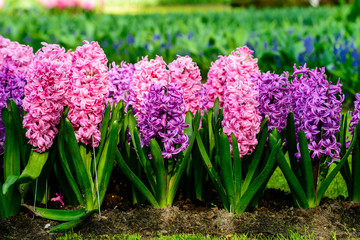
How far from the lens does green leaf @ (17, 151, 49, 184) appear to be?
8.98 feet

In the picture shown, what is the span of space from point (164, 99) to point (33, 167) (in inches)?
31.7

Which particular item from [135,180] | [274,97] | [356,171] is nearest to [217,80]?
[274,97]

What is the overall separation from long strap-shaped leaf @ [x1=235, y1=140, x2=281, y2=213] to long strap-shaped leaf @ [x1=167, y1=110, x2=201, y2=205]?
377mm

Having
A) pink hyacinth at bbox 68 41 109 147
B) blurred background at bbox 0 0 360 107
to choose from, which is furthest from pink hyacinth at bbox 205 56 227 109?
pink hyacinth at bbox 68 41 109 147

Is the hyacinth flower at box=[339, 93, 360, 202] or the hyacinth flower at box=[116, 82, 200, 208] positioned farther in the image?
the hyacinth flower at box=[339, 93, 360, 202]

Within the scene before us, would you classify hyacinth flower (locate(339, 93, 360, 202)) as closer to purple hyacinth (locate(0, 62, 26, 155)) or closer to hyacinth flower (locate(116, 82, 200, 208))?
hyacinth flower (locate(116, 82, 200, 208))

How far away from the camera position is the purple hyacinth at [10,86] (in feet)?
10.0

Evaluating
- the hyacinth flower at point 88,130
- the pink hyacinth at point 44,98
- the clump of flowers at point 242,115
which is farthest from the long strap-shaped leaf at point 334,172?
the pink hyacinth at point 44,98

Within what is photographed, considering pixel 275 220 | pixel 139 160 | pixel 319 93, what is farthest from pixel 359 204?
pixel 139 160

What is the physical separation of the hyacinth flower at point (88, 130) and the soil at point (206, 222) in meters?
0.20

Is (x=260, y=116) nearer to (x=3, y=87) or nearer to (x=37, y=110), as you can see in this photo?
(x=37, y=110)

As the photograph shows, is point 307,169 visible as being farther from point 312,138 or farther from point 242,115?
point 242,115

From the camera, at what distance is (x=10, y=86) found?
3102mm

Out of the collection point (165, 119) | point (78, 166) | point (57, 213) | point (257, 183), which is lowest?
point (57, 213)
